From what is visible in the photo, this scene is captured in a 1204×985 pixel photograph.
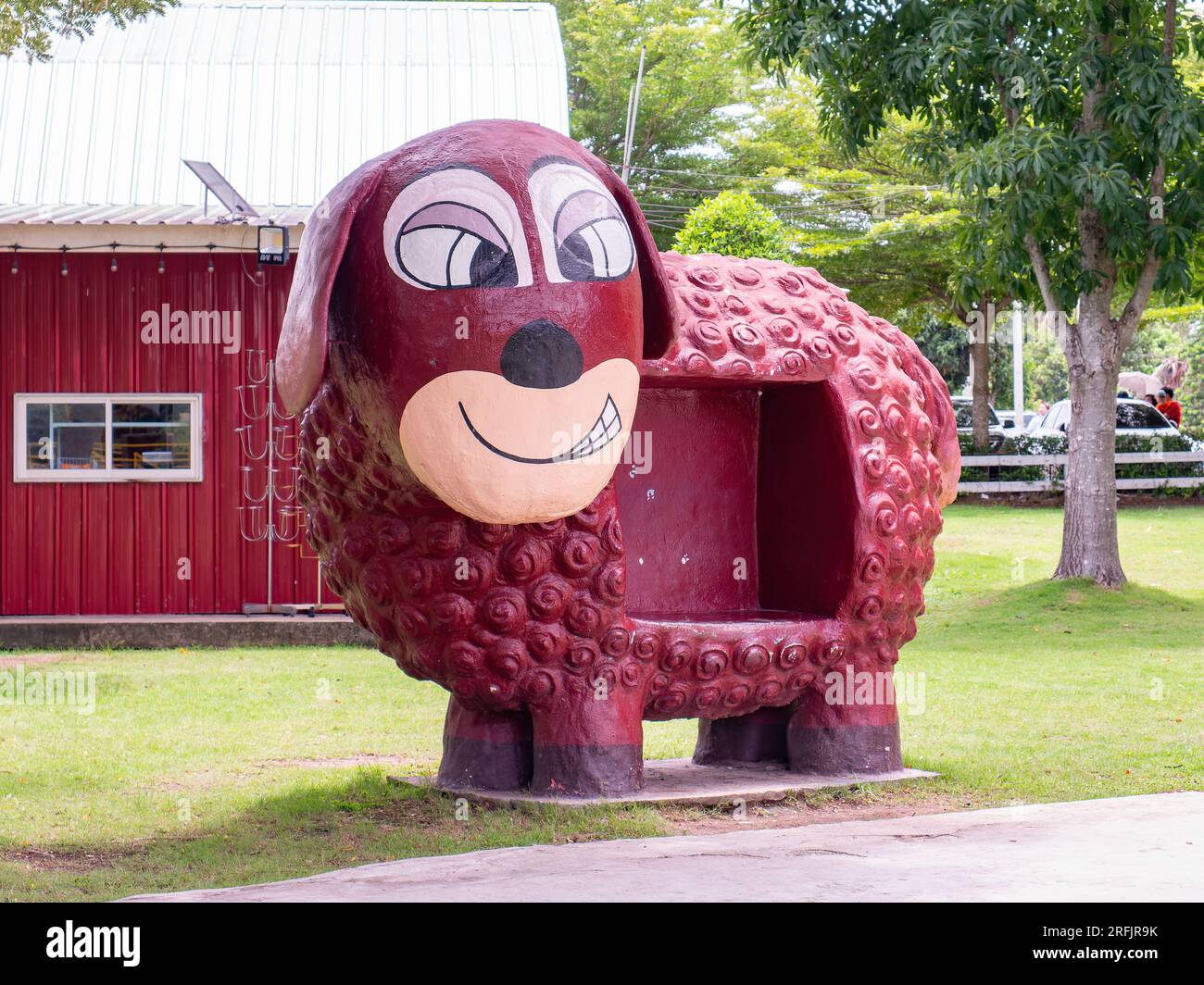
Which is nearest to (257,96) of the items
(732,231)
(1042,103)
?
(732,231)

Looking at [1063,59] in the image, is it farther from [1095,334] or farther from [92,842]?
[92,842]

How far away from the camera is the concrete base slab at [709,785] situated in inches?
247

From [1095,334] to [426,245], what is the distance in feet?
33.5

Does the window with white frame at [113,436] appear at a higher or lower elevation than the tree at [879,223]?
lower

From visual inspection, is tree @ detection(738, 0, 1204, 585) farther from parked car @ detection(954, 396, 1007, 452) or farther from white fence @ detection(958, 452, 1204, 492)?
parked car @ detection(954, 396, 1007, 452)

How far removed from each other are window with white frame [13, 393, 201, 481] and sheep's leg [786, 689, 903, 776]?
751cm

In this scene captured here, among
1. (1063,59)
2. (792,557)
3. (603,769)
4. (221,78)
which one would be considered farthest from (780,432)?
(221,78)

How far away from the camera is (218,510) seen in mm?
12984

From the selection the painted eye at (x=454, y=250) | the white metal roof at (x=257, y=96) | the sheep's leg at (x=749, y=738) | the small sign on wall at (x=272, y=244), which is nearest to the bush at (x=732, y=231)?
the white metal roof at (x=257, y=96)

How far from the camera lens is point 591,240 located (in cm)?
573

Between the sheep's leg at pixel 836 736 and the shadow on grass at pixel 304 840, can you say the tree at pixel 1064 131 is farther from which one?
the shadow on grass at pixel 304 840

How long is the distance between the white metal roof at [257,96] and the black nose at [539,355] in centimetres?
917

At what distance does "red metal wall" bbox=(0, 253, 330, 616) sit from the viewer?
42.3ft

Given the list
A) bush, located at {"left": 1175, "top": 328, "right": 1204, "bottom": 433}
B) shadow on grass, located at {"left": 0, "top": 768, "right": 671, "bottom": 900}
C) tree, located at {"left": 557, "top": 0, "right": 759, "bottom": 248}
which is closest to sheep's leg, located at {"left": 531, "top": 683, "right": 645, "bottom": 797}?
shadow on grass, located at {"left": 0, "top": 768, "right": 671, "bottom": 900}
